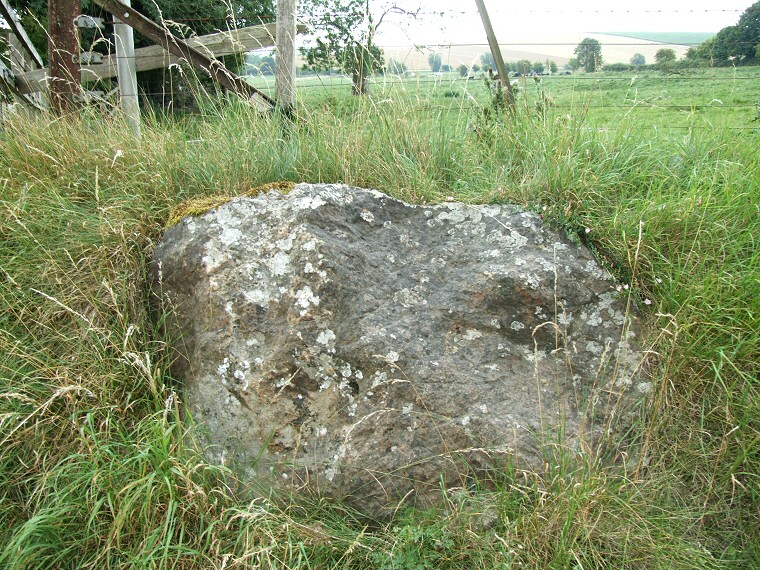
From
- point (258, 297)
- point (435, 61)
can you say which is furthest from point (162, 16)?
point (258, 297)

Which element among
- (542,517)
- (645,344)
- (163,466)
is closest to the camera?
(542,517)

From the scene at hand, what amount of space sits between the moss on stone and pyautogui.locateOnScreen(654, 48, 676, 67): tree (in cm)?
424

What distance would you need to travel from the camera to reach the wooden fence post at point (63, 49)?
14.9 feet

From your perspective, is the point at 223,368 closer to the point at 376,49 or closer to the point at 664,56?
the point at 376,49

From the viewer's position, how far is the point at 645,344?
2.88 meters

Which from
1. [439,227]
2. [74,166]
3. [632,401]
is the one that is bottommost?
[632,401]

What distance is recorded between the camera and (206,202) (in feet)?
11.0

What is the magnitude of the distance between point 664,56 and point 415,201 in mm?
3763

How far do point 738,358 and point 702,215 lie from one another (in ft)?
2.55

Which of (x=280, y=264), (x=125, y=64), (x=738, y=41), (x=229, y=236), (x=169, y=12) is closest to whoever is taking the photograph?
(x=280, y=264)

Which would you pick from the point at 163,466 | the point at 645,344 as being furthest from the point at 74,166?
the point at 645,344

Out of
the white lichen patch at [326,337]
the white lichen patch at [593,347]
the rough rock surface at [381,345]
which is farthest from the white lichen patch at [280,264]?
the white lichen patch at [593,347]

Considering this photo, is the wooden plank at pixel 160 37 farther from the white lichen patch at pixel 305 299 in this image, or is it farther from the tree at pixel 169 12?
the tree at pixel 169 12

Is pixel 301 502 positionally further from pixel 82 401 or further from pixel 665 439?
pixel 665 439
